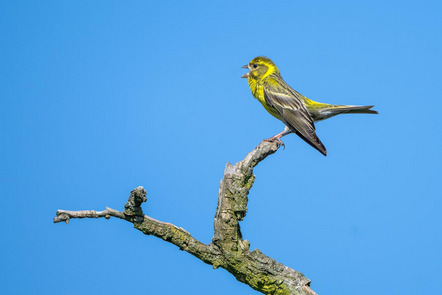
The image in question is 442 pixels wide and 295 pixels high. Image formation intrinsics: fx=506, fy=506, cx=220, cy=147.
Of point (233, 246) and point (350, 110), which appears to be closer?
point (233, 246)

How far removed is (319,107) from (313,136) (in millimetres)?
877

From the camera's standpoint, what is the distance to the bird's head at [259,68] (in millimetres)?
8070

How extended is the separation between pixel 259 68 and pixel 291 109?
101cm

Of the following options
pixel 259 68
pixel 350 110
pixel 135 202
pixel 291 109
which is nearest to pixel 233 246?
pixel 135 202

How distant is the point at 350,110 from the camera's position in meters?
7.39

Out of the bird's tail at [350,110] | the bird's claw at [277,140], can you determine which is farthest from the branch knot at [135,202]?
the bird's tail at [350,110]

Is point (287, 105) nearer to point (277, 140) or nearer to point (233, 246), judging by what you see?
point (277, 140)

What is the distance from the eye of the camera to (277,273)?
508 centimetres

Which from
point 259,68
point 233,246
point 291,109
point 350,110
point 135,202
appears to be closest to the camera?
point 135,202

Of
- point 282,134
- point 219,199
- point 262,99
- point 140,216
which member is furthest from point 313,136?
point 140,216

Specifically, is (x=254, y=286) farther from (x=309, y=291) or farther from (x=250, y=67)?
(x=250, y=67)

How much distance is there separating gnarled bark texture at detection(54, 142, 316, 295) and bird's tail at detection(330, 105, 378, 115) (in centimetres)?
Result: 270

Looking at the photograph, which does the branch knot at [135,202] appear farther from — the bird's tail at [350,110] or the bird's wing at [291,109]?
the bird's tail at [350,110]

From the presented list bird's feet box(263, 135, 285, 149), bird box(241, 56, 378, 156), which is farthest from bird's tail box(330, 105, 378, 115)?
bird's feet box(263, 135, 285, 149)
